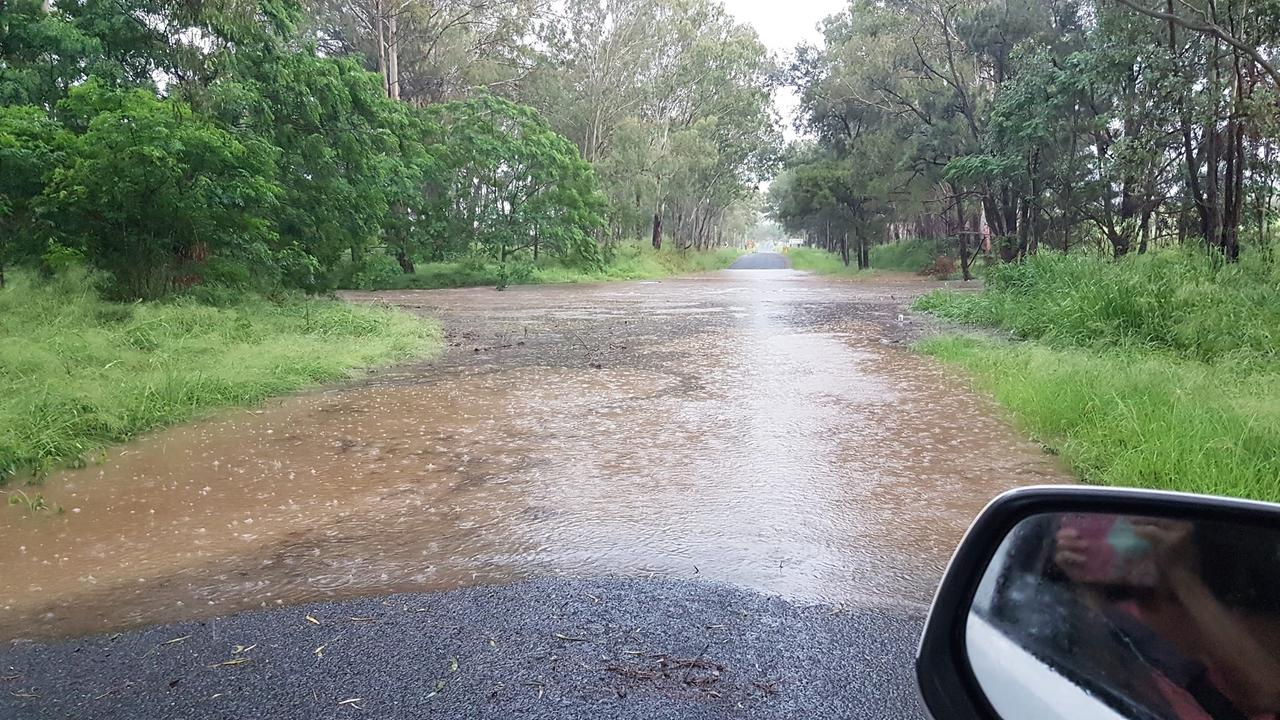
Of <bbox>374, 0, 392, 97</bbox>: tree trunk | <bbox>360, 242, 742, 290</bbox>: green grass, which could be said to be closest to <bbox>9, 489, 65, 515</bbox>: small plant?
<bbox>360, 242, 742, 290</bbox>: green grass

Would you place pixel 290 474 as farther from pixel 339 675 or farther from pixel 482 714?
pixel 482 714

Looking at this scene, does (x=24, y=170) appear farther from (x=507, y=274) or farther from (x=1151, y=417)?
(x=507, y=274)

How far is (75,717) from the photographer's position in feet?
8.84

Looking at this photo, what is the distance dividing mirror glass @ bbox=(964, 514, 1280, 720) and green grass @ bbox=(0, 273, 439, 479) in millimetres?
6028

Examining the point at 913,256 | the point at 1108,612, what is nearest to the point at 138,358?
the point at 1108,612

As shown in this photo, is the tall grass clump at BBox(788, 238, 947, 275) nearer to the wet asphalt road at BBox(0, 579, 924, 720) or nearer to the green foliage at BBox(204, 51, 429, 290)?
the green foliage at BBox(204, 51, 429, 290)

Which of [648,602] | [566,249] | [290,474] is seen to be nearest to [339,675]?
[648,602]

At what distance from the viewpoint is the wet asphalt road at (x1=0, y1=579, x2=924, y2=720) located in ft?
8.96

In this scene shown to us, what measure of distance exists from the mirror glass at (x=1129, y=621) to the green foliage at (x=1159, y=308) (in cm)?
746

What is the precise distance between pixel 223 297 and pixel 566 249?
1884 cm

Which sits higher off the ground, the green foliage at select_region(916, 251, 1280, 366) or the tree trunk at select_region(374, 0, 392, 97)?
the tree trunk at select_region(374, 0, 392, 97)

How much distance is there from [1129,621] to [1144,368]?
23.1 feet

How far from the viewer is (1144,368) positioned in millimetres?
7395

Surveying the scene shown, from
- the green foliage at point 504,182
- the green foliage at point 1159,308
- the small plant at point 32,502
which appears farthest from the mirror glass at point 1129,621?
the green foliage at point 504,182
